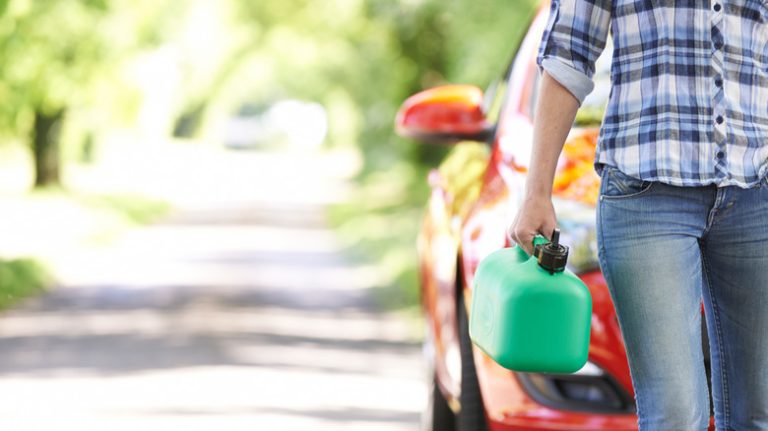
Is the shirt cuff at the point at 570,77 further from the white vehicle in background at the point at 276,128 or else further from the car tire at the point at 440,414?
the white vehicle in background at the point at 276,128

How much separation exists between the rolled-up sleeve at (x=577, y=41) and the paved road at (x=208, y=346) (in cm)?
345

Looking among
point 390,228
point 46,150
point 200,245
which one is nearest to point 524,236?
point 200,245

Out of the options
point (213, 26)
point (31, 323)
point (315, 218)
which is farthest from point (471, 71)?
point (213, 26)

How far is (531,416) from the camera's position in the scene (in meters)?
3.50

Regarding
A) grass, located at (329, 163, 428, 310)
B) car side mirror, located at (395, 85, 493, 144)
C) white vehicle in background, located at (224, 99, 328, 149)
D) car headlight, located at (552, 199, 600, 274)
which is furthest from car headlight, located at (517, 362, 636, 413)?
white vehicle in background, located at (224, 99, 328, 149)

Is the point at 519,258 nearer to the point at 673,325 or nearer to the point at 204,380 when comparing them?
the point at 673,325

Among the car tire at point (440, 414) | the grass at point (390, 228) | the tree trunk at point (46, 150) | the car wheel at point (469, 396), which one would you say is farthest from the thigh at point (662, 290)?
the tree trunk at point (46, 150)

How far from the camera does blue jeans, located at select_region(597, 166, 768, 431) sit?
248 cm

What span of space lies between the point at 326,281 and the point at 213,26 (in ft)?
50.3

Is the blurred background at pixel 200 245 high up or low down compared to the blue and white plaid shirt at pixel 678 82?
down

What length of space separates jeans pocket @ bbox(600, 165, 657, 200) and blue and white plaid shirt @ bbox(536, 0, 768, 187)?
2 centimetres

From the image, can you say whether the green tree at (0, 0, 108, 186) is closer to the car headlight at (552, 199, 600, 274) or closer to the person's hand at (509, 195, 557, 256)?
the car headlight at (552, 199, 600, 274)

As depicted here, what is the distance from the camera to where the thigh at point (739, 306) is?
8.26 ft

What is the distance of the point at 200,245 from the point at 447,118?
11504mm
